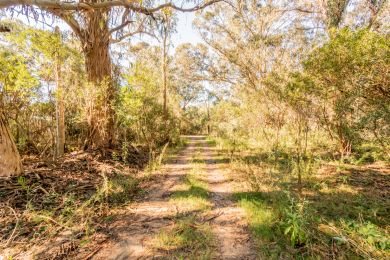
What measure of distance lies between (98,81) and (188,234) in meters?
5.06

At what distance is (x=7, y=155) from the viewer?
3.87m

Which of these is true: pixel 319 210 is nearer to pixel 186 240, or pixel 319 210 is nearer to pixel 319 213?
pixel 319 213

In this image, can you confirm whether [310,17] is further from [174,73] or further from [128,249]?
[128,249]

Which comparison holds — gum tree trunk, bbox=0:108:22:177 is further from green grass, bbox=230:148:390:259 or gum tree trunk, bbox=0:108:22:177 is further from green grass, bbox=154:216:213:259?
green grass, bbox=230:148:390:259

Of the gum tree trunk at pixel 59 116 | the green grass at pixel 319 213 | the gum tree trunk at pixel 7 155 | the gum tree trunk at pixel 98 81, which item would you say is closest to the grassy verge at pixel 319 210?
the green grass at pixel 319 213

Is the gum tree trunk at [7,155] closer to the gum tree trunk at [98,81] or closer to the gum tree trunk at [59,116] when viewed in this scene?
the gum tree trunk at [59,116]

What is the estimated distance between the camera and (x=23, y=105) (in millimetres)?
5766

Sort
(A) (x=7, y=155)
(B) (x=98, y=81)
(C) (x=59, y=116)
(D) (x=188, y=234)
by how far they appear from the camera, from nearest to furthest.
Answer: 1. (D) (x=188, y=234)
2. (A) (x=7, y=155)
3. (C) (x=59, y=116)
4. (B) (x=98, y=81)

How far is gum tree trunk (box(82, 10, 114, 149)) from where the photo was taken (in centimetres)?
604

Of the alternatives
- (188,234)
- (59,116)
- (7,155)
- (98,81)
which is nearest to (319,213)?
(188,234)

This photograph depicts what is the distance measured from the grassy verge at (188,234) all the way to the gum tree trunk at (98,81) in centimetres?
338

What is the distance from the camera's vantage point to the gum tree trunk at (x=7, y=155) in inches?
151

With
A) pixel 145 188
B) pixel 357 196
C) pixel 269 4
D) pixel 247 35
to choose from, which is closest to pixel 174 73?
pixel 247 35

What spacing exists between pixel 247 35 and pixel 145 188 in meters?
13.0
